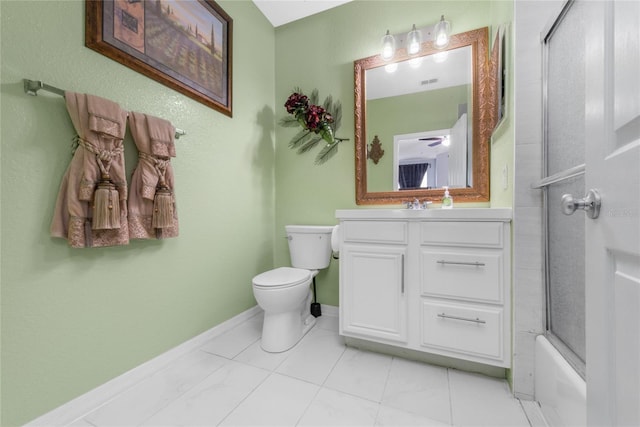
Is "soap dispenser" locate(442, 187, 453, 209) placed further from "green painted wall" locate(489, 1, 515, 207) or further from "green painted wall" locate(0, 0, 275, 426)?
"green painted wall" locate(0, 0, 275, 426)

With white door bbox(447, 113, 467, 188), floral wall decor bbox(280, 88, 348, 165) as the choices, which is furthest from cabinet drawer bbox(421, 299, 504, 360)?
floral wall decor bbox(280, 88, 348, 165)

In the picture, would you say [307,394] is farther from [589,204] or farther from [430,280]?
[589,204]

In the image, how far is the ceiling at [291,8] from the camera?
79.5 inches

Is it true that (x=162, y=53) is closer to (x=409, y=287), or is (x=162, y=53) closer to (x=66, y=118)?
(x=66, y=118)

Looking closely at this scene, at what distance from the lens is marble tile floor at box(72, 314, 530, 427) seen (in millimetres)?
1034

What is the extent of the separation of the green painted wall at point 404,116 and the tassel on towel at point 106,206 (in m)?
1.51

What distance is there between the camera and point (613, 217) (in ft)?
1.47

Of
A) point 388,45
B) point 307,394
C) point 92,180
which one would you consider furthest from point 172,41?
point 307,394

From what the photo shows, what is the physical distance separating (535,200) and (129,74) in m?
1.94

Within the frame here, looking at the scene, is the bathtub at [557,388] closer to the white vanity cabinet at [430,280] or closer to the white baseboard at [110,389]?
the white vanity cabinet at [430,280]

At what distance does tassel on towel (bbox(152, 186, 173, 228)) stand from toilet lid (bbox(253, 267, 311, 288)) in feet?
1.92

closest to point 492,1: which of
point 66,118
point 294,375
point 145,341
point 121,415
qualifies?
point 66,118

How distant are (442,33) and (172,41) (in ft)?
5.40

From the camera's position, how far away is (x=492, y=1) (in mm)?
1594
